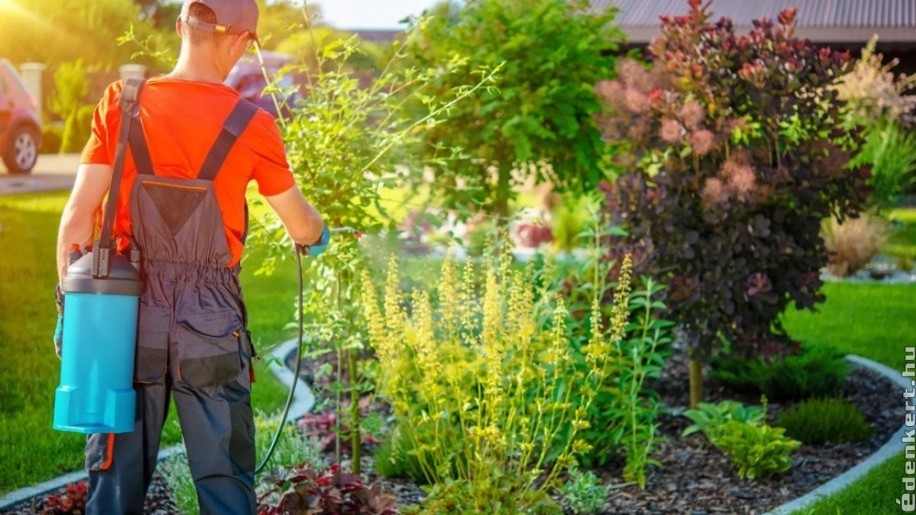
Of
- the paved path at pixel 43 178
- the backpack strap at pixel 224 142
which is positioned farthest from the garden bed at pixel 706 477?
the paved path at pixel 43 178

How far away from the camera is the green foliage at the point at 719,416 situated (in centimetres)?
570

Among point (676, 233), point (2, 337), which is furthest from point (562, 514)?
point (2, 337)

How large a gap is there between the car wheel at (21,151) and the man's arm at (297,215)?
45.2 ft

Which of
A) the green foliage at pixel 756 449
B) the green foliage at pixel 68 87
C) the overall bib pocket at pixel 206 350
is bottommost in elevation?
the green foliage at pixel 756 449

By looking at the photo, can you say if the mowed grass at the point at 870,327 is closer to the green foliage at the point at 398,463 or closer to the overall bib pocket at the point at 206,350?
the green foliage at the point at 398,463

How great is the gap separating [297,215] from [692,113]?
318 cm

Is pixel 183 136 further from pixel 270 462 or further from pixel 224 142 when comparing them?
pixel 270 462

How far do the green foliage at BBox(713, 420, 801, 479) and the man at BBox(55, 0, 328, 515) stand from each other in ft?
9.03

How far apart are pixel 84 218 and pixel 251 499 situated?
894 millimetres

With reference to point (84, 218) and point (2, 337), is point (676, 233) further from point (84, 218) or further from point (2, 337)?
point (2, 337)

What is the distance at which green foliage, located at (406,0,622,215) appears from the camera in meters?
8.52

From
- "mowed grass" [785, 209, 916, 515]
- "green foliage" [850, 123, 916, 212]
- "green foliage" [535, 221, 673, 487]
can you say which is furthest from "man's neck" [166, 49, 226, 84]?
"green foliage" [850, 123, 916, 212]

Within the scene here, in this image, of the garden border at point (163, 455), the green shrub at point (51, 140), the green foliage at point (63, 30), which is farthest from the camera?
the green foliage at point (63, 30)

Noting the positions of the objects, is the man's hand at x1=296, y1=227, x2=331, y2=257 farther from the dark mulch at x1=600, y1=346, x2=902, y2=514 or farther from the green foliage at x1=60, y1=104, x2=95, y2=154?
the green foliage at x1=60, y1=104, x2=95, y2=154
